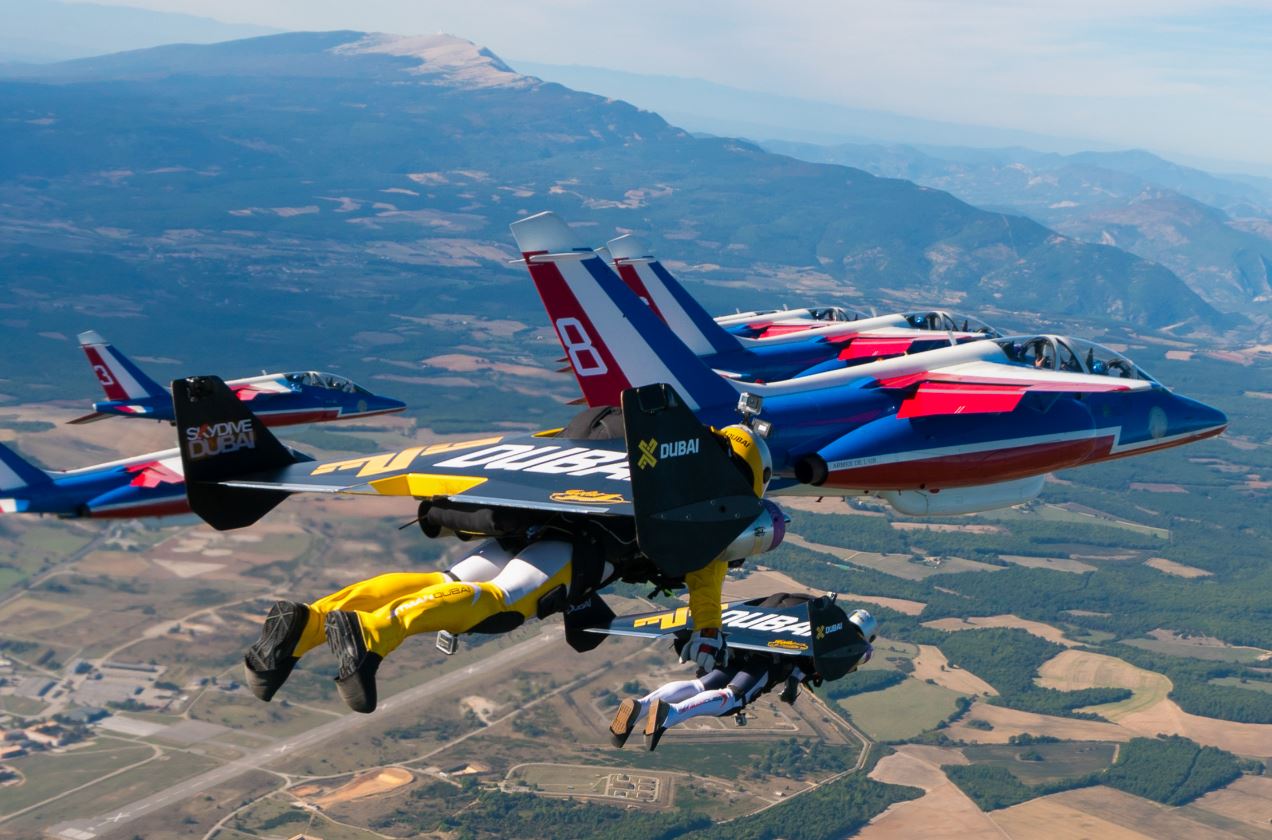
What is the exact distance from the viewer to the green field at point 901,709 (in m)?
124

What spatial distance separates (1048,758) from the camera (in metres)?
121

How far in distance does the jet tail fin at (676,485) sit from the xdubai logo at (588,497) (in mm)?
765

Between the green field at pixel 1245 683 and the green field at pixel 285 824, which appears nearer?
the green field at pixel 285 824

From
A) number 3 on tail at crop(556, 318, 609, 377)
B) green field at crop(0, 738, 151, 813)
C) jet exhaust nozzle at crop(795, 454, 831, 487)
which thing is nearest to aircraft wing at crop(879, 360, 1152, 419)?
jet exhaust nozzle at crop(795, 454, 831, 487)

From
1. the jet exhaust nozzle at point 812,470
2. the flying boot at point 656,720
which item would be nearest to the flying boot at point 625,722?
the flying boot at point 656,720

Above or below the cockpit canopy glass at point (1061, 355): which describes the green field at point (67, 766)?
below

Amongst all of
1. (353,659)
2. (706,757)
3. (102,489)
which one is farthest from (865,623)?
(706,757)

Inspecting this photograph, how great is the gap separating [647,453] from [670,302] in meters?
33.1

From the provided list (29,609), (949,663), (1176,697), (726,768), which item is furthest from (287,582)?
(1176,697)

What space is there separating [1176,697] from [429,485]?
141944 millimetres

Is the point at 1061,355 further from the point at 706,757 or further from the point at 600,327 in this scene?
the point at 706,757

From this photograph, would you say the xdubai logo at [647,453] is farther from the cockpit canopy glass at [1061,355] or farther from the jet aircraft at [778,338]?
the jet aircraft at [778,338]

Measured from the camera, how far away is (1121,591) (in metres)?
173

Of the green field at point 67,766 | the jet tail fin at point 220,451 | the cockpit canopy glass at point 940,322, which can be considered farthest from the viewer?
the green field at point 67,766
